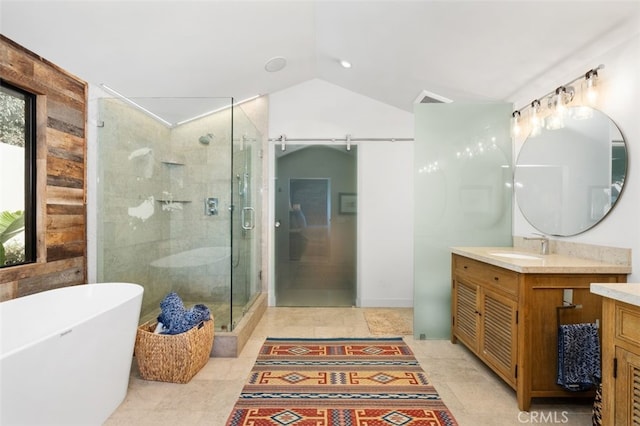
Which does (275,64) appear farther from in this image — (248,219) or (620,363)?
(620,363)

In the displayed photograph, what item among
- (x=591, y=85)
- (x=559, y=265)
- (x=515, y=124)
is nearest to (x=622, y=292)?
(x=559, y=265)

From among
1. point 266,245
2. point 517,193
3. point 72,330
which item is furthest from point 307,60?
point 72,330

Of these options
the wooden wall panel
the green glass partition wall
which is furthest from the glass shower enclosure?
the green glass partition wall

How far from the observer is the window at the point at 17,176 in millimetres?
2115

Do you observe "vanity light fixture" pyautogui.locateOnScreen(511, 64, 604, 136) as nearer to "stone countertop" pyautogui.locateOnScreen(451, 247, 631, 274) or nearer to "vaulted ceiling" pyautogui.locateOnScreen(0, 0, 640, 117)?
"vaulted ceiling" pyautogui.locateOnScreen(0, 0, 640, 117)

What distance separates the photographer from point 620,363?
1.41 metres

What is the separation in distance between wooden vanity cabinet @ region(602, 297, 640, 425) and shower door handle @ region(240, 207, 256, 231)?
2.74 meters

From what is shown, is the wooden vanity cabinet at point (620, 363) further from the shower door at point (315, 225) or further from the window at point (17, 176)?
the window at point (17, 176)

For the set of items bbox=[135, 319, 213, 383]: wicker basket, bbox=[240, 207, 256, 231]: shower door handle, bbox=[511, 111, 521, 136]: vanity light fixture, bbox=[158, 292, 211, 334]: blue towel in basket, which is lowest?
bbox=[135, 319, 213, 383]: wicker basket

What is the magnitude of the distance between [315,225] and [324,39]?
206cm

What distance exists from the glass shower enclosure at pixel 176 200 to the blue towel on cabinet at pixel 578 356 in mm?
2300

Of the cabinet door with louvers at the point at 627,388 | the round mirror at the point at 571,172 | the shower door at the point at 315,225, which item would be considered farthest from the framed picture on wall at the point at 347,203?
the cabinet door with louvers at the point at 627,388

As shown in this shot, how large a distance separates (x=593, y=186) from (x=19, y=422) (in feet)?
10.5

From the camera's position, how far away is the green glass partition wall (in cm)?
304
